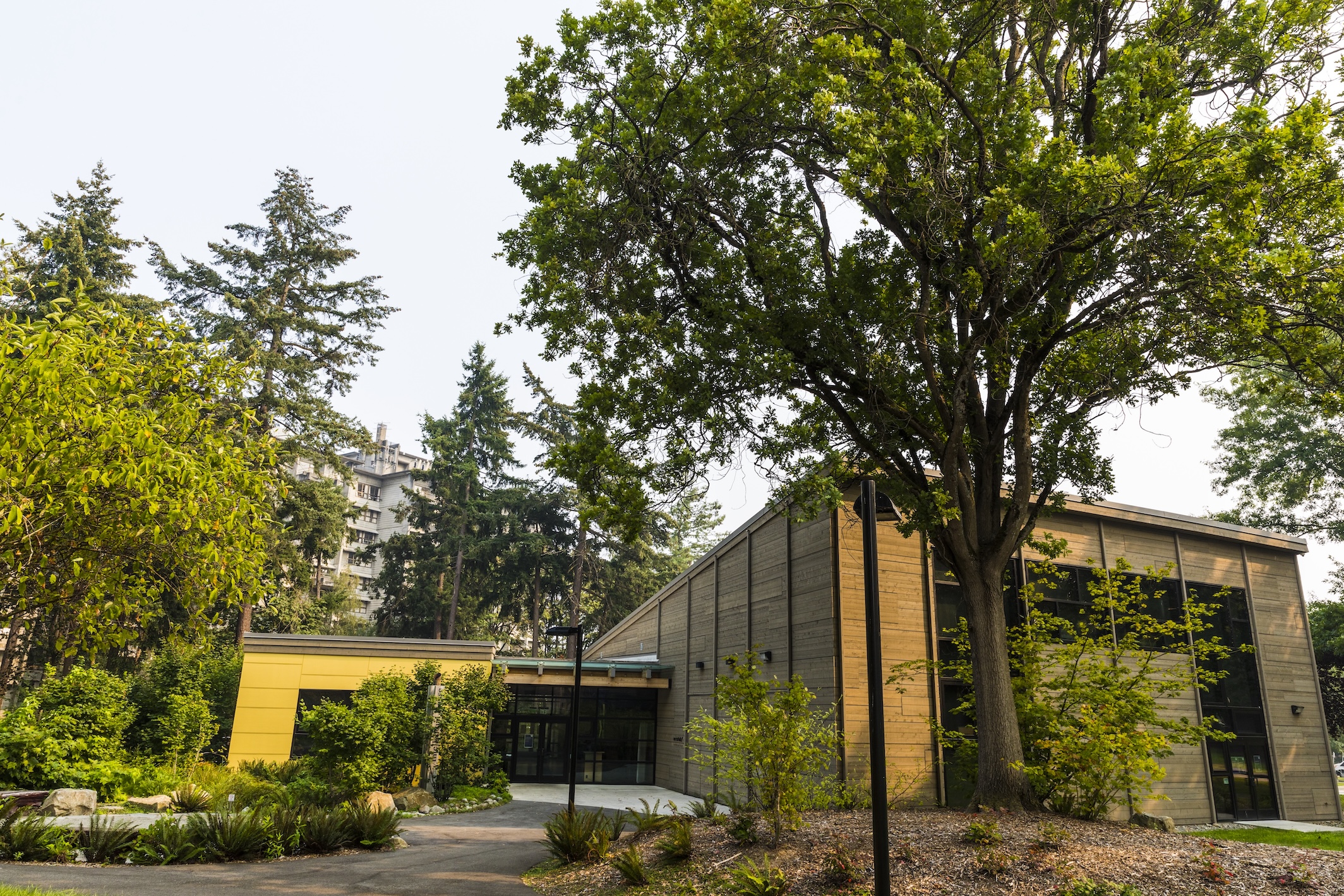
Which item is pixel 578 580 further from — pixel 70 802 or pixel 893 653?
pixel 70 802

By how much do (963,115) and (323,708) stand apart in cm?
1645

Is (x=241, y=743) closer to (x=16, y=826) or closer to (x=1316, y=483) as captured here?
(x=16, y=826)

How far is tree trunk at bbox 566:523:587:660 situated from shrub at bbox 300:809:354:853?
27732 millimetres

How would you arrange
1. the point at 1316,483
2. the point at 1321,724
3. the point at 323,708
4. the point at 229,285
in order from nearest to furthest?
the point at 323,708
the point at 1321,724
the point at 1316,483
the point at 229,285

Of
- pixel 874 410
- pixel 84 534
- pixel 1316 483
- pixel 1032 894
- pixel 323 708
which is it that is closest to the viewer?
pixel 84 534

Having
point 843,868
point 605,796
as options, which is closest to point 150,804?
point 605,796

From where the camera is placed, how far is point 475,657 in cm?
2222

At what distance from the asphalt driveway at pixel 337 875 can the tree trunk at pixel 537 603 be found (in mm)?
29079

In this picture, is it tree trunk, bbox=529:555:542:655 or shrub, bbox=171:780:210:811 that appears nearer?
shrub, bbox=171:780:210:811

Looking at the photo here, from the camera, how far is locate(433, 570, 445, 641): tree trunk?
139 feet

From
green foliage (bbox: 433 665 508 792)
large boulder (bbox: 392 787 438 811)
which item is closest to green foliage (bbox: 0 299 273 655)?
large boulder (bbox: 392 787 438 811)

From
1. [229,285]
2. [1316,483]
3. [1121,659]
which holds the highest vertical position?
[229,285]

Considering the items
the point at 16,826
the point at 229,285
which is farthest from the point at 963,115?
the point at 229,285

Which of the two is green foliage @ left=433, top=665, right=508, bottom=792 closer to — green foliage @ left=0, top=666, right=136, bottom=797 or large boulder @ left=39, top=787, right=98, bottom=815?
green foliage @ left=0, top=666, right=136, bottom=797
